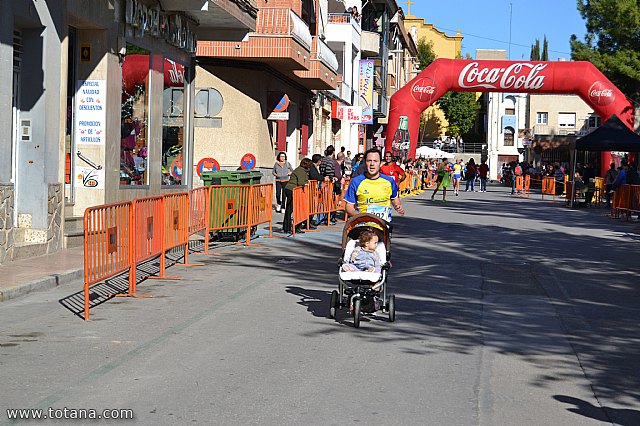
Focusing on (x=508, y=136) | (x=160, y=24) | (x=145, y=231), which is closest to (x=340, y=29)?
(x=160, y=24)

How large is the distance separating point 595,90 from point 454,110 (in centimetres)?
6916

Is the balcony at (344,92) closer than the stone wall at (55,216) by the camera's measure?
No

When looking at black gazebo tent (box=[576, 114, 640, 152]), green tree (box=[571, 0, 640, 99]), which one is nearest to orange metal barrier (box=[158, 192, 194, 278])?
black gazebo tent (box=[576, 114, 640, 152])

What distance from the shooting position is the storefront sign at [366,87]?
55031 millimetres

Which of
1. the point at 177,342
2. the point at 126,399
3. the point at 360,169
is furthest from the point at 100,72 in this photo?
the point at 126,399

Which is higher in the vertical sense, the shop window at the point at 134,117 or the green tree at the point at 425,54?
the green tree at the point at 425,54

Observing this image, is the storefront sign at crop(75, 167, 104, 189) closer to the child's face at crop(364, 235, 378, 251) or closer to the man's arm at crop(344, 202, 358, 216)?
the man's arm at crop(344, 202, 358, 216)

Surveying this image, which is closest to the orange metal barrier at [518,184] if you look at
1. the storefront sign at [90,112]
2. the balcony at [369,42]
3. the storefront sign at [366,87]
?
the storefront sign at [366,87]

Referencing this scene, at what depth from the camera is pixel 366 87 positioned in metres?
55.7

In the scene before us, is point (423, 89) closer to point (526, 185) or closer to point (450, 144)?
point (526, 185)

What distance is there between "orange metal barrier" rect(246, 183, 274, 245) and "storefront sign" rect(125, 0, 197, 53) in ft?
12.5

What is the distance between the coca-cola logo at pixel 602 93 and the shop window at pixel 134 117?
88.5 feet

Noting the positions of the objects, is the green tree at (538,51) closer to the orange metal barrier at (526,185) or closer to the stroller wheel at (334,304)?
the orange metal barrier at (526,185)

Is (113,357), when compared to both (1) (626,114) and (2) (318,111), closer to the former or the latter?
(2) (318,111)
